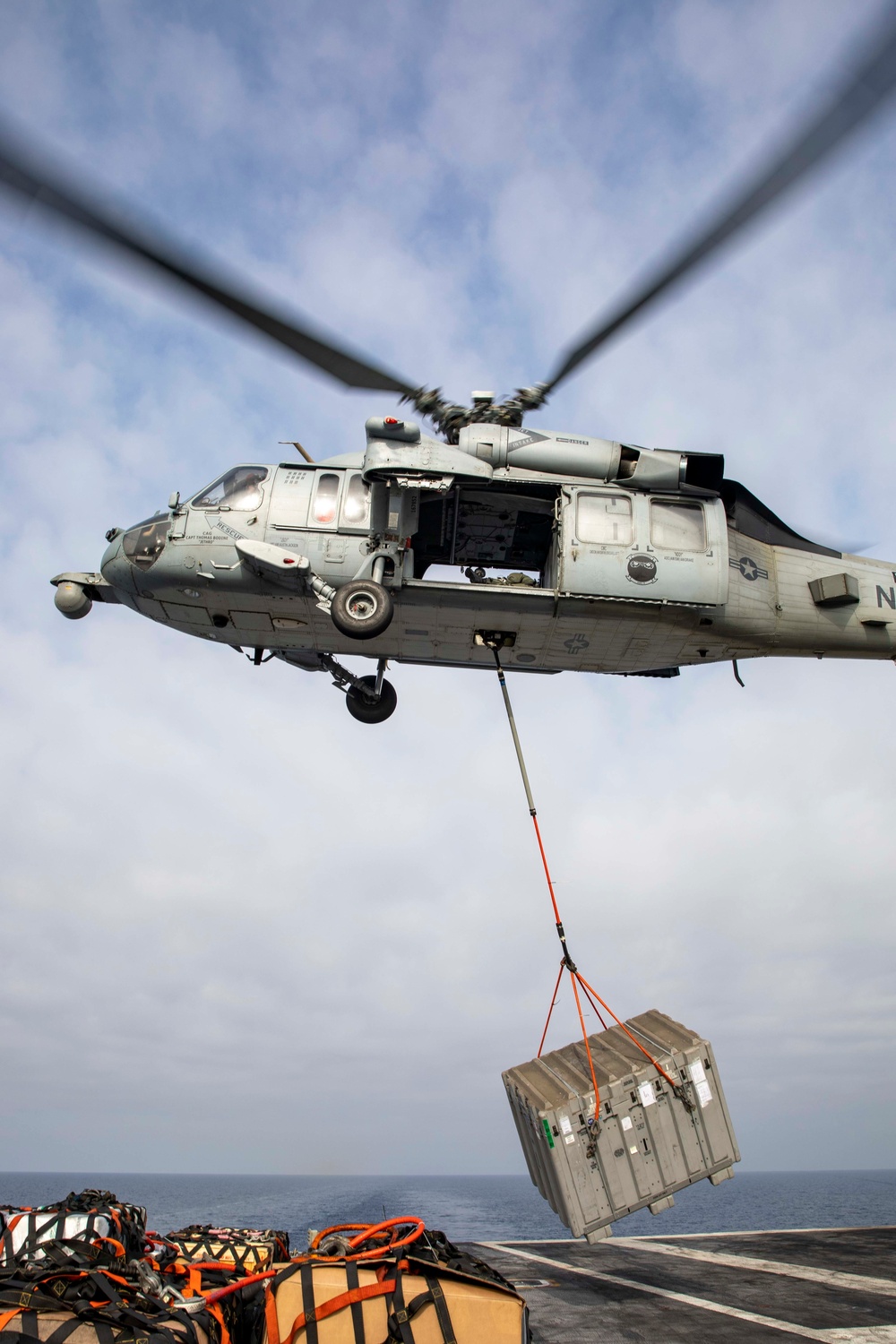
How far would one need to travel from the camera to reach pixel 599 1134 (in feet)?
29.2

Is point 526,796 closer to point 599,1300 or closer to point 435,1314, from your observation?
point 599,1300

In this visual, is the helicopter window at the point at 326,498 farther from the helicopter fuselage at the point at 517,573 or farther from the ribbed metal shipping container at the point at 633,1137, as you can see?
the ribbed metal shipping container at the point at 633,1137

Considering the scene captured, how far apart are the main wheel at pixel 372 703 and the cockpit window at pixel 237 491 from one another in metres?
3.30

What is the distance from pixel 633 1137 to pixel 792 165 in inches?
354

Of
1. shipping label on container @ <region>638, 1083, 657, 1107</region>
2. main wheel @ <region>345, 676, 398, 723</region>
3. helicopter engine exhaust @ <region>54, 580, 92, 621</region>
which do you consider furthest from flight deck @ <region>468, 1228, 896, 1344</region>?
helicopter engine exhaust @ <region>54, 580, 92, 621</region>

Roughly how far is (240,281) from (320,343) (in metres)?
1.26

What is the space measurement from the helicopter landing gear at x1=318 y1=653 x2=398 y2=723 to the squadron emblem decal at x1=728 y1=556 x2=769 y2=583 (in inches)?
213

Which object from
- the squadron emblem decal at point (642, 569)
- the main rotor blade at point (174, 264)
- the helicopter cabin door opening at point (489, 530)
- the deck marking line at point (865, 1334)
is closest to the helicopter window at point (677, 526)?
the squadron emblem decal at point (642, 569)

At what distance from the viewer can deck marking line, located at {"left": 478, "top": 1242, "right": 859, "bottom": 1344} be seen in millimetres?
8094

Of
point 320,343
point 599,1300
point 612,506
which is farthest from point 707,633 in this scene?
point 599,1300

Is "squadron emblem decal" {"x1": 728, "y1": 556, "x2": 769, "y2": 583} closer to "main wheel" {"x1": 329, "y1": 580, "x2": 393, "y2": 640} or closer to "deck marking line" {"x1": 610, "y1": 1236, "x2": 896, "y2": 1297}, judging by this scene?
"main wheel" {"x1": 329, "y1": 580, "x2": 393, "y2": 640}

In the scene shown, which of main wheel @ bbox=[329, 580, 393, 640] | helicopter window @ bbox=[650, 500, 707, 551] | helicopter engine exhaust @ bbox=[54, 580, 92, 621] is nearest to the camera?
main wheel @ bbox=[329, 580, 393, 640]

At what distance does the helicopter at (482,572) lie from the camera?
11266 millimetres

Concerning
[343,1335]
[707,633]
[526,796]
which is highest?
[707,633]
